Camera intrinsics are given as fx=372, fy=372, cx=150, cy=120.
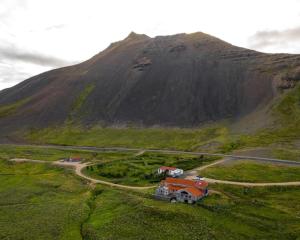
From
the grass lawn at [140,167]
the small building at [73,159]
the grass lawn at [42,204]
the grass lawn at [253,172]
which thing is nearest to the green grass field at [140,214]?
the grass lawn at [42,204]

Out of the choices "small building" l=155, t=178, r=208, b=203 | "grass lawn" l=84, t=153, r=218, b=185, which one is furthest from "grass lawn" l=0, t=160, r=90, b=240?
"small building" l=155, t=178, r=208, b=203

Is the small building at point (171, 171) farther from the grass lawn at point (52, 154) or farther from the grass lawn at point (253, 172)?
the grass lawn at point (52, 154)

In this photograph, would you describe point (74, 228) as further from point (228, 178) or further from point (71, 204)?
point (228, 178)

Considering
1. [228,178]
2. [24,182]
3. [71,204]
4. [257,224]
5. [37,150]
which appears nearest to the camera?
[257,224]

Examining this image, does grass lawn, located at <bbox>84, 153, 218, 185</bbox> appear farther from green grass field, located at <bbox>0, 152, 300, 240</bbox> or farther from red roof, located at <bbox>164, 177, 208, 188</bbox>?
green grass field, located at <bbox>0, 152, 300, 240</bbox>

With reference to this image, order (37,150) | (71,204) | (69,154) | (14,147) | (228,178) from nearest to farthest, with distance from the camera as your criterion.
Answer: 1. (71,204)
2. (228,178)
3. (69,154)
4. (37,150)
5. (14,147)

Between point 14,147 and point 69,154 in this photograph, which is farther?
point 14,147

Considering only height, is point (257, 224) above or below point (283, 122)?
below

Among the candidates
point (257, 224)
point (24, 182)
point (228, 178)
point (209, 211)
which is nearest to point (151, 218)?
point (209, 211)
